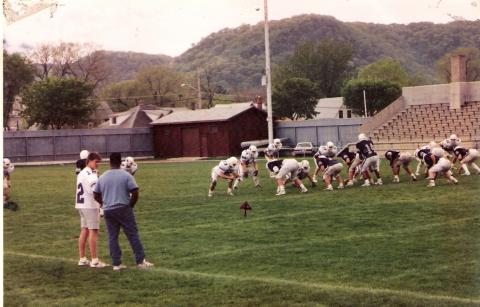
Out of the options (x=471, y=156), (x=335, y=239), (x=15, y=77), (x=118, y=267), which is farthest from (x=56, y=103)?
(x=118, y=267)

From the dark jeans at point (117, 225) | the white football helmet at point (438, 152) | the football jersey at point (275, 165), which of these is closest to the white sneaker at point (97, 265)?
the dark jeans at point (117, 225)

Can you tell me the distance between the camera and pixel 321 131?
4522 centimetres

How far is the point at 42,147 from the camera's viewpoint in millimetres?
37344

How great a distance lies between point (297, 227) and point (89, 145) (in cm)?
2868

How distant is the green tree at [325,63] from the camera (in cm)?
9444

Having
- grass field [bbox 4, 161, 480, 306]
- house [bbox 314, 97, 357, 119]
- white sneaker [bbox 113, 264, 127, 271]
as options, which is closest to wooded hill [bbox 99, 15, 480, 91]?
house [bbox 314, 97, 357, 119]

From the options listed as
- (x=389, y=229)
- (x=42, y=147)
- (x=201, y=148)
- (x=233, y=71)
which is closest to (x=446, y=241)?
A: (x=389, y=229)

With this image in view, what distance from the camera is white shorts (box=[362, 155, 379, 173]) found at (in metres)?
19.0

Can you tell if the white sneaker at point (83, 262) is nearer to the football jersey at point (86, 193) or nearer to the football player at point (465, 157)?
the football jersey at point (86, 193)

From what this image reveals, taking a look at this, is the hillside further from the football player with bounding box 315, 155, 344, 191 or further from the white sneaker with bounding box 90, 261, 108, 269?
the white sneaker with bounding box 90, 261, 108, 269

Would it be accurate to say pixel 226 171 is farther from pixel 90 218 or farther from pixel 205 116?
pixel 205 116

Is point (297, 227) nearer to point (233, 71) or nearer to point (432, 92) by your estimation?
point (432, 92)

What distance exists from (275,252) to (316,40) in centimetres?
9098

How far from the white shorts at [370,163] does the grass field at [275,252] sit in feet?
3.40
